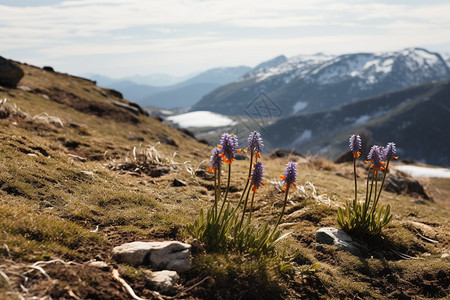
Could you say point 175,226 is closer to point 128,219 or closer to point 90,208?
point 128,219

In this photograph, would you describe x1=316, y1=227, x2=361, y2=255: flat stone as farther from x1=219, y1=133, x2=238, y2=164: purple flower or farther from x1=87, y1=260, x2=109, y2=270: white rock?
x1=87, y1=260, x2=109, y2=270: white rock

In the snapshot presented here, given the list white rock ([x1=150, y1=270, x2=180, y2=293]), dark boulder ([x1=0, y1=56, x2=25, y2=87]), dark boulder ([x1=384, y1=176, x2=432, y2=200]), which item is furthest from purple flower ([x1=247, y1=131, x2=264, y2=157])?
dark boulder ([x1=0, y1=56, x2=25, y2=87])

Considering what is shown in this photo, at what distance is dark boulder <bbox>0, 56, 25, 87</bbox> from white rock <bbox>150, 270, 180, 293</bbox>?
28.5 metres

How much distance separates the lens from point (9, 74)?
29297mm

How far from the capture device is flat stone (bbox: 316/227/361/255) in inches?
379

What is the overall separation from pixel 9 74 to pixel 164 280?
2932 centimetres

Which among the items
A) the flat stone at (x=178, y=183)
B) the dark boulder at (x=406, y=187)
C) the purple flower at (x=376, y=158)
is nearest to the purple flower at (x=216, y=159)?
the purple flower at (x=376, y=158)

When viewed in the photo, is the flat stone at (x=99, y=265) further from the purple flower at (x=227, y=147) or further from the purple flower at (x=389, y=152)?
the purple flower at (x=389, y=152)

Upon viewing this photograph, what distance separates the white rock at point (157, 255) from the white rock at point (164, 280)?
0.77 ft

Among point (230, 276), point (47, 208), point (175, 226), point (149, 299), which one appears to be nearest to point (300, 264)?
point (230, 276)

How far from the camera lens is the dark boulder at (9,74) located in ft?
94.7

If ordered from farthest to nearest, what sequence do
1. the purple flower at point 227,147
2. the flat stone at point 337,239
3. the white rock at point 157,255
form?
the flat stone at point 337,239, the purple flower at point 227,147, the white rock at point 157,255

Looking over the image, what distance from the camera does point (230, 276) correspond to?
23.1ft

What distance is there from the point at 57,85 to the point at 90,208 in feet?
108
